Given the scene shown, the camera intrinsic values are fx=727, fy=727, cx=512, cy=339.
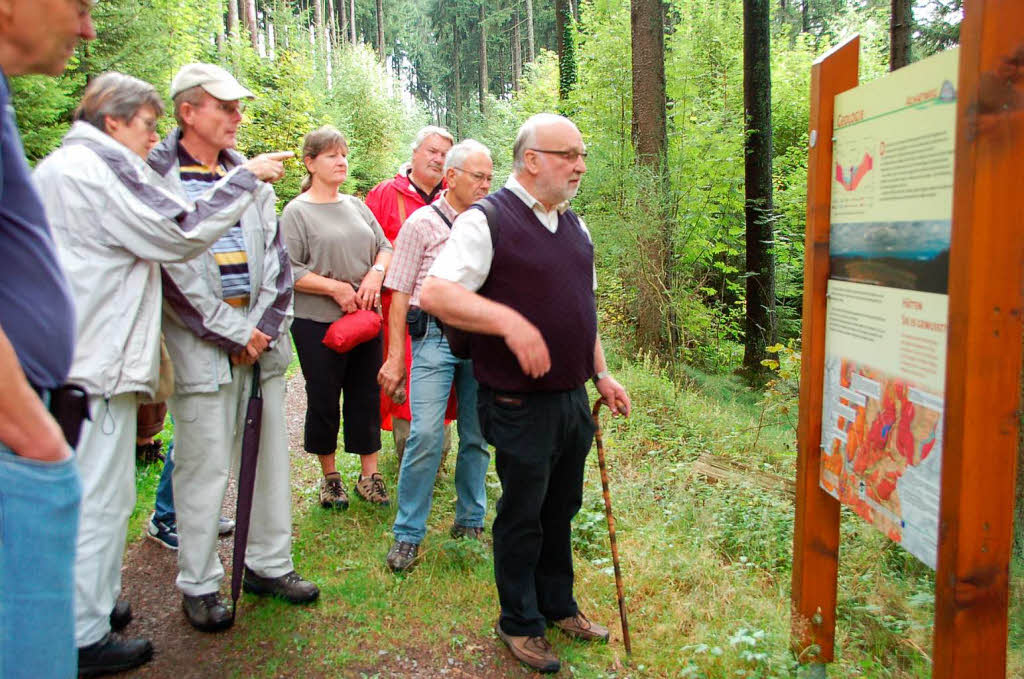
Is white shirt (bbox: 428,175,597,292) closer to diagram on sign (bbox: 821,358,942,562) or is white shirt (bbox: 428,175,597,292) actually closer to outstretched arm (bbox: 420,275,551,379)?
outstretched arm (bbox: 420,275,551,379)

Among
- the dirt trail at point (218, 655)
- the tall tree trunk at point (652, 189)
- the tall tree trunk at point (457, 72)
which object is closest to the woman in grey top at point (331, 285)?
the dirt trail at point (218, 655)

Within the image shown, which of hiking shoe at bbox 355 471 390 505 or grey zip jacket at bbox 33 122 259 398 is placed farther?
hiking shoe at bbox 355 471 390 505

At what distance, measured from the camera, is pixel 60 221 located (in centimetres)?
279

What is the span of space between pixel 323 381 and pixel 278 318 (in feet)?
3.78

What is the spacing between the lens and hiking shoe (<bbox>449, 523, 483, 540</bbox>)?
4.43m

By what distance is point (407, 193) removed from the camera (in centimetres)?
498

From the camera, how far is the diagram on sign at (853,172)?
2.54 metres

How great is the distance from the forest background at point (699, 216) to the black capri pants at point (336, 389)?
5.24 ft

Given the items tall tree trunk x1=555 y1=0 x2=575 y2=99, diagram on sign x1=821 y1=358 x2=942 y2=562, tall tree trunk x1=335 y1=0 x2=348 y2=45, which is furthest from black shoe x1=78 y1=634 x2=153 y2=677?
tall tree trunk x1=335 y1=0 x2=348 y2=45

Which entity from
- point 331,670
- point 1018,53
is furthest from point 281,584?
point 1018,53

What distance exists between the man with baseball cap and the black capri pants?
1.02 m

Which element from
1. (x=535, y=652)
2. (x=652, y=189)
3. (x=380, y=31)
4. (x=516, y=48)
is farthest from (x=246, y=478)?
(x=380, y=31)

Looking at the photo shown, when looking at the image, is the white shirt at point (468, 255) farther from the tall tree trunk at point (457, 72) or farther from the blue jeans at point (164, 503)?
the tall tree trunk at point (457, 72)

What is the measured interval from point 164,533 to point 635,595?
269 centimetres
